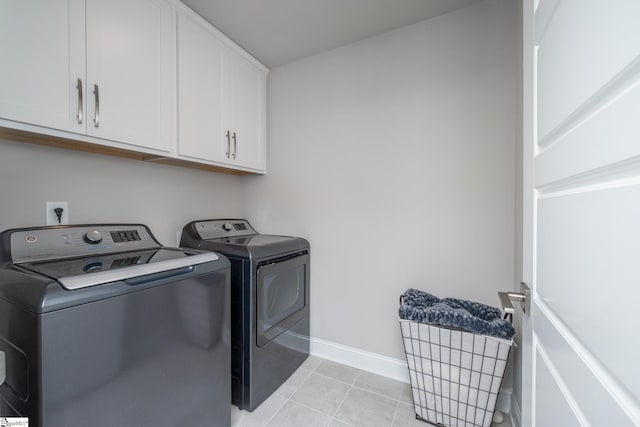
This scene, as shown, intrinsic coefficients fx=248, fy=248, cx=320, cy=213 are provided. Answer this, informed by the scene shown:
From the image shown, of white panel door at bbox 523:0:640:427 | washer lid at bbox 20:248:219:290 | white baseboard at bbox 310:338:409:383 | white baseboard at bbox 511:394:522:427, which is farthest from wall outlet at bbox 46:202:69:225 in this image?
white baseboard at bbox 511:394:522:427

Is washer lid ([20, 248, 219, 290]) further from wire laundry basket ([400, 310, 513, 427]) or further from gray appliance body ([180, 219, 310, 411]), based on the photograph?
wire laundry basket ([400, 310, 513, 427])

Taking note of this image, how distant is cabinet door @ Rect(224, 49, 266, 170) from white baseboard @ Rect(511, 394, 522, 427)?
2289 millimetres

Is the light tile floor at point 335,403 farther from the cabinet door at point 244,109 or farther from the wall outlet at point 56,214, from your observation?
the cabinet door at point 244,109

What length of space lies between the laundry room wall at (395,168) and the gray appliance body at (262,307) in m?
0.22

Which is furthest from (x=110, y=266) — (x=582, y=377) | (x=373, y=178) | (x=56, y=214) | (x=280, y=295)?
(x=373, y=178)

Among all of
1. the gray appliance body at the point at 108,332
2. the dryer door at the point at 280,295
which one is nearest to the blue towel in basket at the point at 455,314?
the dryer door at the point at 280,295

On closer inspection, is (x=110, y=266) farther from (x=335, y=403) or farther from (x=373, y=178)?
(x=373, y=178)

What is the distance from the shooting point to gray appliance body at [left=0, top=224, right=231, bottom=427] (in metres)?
0.74

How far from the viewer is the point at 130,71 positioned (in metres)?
1.28

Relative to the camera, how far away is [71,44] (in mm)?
1082

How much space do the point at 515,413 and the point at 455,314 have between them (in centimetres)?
65

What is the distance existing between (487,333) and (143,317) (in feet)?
5.01

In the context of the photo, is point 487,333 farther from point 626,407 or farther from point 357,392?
point 626,407

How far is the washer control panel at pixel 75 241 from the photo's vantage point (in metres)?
1.06
